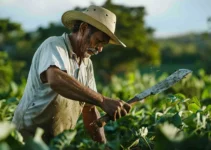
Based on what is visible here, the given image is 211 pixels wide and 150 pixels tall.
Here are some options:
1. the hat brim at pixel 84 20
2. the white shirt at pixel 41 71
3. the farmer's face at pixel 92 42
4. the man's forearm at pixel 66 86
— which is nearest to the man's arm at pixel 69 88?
the man's forearm at pixel 66 86

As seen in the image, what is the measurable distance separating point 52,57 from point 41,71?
13 centimetres

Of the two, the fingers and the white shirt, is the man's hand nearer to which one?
the fingers

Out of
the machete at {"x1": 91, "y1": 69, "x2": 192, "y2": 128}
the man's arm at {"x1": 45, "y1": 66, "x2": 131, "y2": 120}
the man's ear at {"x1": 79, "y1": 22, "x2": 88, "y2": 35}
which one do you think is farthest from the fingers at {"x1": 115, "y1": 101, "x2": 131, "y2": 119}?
the man's ear at {"x1": 79, "y1": 22, "x2": 88, "y2": 35}

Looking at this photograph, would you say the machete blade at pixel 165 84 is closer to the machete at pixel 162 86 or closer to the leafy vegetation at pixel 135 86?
Answer: the machete at pixel 162 86

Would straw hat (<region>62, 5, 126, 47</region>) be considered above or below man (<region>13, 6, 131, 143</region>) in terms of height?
above

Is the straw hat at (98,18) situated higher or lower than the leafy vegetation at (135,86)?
higher

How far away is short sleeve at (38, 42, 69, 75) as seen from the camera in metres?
4.02

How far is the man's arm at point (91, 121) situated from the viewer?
4.87 m

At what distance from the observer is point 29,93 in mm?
4426

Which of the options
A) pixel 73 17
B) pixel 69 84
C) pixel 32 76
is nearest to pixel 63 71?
pixel 69 84

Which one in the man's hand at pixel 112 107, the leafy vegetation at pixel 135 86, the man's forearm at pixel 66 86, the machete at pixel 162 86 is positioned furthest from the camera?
the machete at pixel 162 86

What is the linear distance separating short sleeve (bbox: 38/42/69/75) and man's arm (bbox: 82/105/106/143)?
2.58 feet

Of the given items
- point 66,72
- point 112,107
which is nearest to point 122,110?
point 112,107

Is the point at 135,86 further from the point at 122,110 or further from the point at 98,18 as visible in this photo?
the point at 122,110
